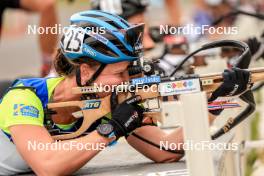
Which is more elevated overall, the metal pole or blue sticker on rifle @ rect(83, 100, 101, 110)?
blue sticker on rifle @ rect(83, 100, 101, 110)

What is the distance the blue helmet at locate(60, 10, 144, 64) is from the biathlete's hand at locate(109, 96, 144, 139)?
13.4 inches

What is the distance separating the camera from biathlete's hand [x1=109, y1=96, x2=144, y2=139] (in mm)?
5012

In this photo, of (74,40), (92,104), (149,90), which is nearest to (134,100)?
(149,90)

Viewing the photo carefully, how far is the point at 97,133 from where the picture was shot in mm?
5125

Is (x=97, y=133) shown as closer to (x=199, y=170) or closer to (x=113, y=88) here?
(x=113, y=88)

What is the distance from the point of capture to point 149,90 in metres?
5.07

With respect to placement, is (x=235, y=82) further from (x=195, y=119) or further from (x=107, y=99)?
(x=107, y=99)

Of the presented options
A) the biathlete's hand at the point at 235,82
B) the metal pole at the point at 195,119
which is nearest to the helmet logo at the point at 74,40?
the biathlete's hand at the point at 235,82

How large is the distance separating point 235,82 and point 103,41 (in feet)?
3.00

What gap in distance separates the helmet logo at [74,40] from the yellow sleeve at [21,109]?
0.36 m

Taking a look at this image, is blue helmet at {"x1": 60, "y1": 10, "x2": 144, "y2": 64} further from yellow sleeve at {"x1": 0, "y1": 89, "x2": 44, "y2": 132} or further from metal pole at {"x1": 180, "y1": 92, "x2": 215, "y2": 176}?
metal pole at {"x1": 180, "y1": 92, "x2": 215, "y2": 176}

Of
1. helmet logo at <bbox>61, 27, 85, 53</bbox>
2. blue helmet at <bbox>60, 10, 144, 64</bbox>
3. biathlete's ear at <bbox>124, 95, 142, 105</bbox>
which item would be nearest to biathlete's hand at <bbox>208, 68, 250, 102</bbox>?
biathlete's ear at <bbox>124, 95, 142, 105</bbox>

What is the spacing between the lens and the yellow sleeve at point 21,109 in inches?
209

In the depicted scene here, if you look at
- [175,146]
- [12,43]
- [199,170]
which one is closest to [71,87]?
[175,146]
